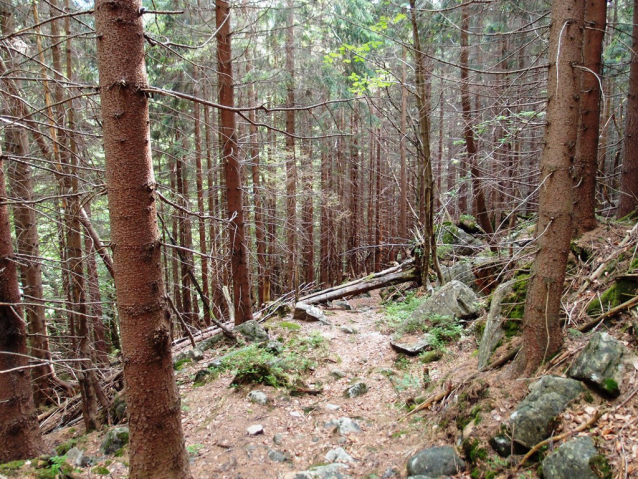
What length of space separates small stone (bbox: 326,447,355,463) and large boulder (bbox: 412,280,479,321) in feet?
10.9

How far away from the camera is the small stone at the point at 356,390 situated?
5051 mm

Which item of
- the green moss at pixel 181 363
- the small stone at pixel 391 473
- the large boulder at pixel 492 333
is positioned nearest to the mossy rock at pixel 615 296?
the large boulder at pixel 492 333

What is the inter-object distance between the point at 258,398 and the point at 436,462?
266 cm

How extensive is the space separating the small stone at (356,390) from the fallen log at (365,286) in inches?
214

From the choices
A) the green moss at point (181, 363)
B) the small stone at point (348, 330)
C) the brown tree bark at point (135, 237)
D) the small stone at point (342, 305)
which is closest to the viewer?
the brown tree bark at point (135, 237)

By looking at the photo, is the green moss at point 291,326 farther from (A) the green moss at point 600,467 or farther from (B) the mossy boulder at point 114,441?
(A) the green moss at point 600,467

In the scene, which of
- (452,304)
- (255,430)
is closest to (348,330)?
(452,304)

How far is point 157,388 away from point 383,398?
3399 mm

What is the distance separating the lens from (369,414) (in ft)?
14.9

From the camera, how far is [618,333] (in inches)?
121

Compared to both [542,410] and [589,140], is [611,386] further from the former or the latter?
[589,140]

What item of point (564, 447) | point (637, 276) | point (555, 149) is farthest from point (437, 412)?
point (555, 149)

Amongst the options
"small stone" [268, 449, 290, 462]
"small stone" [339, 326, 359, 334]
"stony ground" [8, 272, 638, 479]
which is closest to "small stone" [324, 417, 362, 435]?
"stony ground" [8, 272, 638, 479]

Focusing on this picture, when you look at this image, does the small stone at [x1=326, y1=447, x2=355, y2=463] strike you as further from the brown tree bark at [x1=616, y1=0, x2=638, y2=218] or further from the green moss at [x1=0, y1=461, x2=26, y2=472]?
the brown tree bark at [x1=616, y1=0, x2=638, y2=218]
